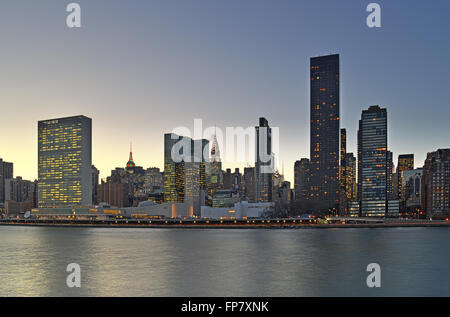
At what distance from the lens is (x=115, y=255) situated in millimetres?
68062

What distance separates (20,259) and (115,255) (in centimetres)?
1494

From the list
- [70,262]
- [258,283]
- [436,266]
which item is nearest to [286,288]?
[258,283]

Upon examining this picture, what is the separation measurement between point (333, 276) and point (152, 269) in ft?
76.8

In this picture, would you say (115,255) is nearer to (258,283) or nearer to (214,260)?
(214,260)
